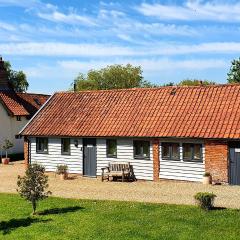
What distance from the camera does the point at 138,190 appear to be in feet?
80.8

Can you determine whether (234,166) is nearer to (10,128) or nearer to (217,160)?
(217,160)

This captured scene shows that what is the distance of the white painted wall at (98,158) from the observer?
92.9 feet

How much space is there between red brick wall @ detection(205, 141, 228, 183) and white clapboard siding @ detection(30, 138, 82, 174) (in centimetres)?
921

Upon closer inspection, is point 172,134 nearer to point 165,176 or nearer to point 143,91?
point 165,176

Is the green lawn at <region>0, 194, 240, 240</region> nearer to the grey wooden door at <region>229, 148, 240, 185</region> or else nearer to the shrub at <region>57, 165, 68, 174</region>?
the grey wooden door at <region>229, 148, 240, 185</region>

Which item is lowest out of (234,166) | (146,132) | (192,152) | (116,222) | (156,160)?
(116,222)

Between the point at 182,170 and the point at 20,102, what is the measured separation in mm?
28711

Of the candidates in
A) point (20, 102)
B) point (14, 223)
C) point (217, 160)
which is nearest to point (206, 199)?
point (217, 160)

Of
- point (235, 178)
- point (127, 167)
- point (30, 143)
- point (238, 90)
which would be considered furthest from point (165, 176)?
point (30, 143)

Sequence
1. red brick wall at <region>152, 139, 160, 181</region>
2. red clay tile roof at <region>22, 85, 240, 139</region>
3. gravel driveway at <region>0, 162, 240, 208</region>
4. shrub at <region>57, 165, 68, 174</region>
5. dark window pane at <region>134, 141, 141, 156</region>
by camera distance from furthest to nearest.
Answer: shrub at <region>57, 165, 68, 174</region>, dark window pane at <region>134, 141, 141, 156</region>, red brick wall at <region>152, 139, 160, 181</region>, red clay tile roof at <region>22, 85, 240, 139</region>, gravel driveway at <region>0, 162, 240, 208</region>

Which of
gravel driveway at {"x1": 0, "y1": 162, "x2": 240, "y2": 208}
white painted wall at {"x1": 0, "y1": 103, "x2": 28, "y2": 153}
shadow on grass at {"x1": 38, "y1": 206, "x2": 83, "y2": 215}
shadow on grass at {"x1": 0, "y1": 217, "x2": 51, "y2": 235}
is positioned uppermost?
white painted wall at {"x1": 0, "y1": 103, "x2": 28, "y2": 153}

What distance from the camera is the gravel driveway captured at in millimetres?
21672

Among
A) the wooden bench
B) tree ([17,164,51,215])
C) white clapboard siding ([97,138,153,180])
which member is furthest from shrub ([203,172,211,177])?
tree ([17,164,51,215])

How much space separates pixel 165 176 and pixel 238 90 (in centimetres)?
703
